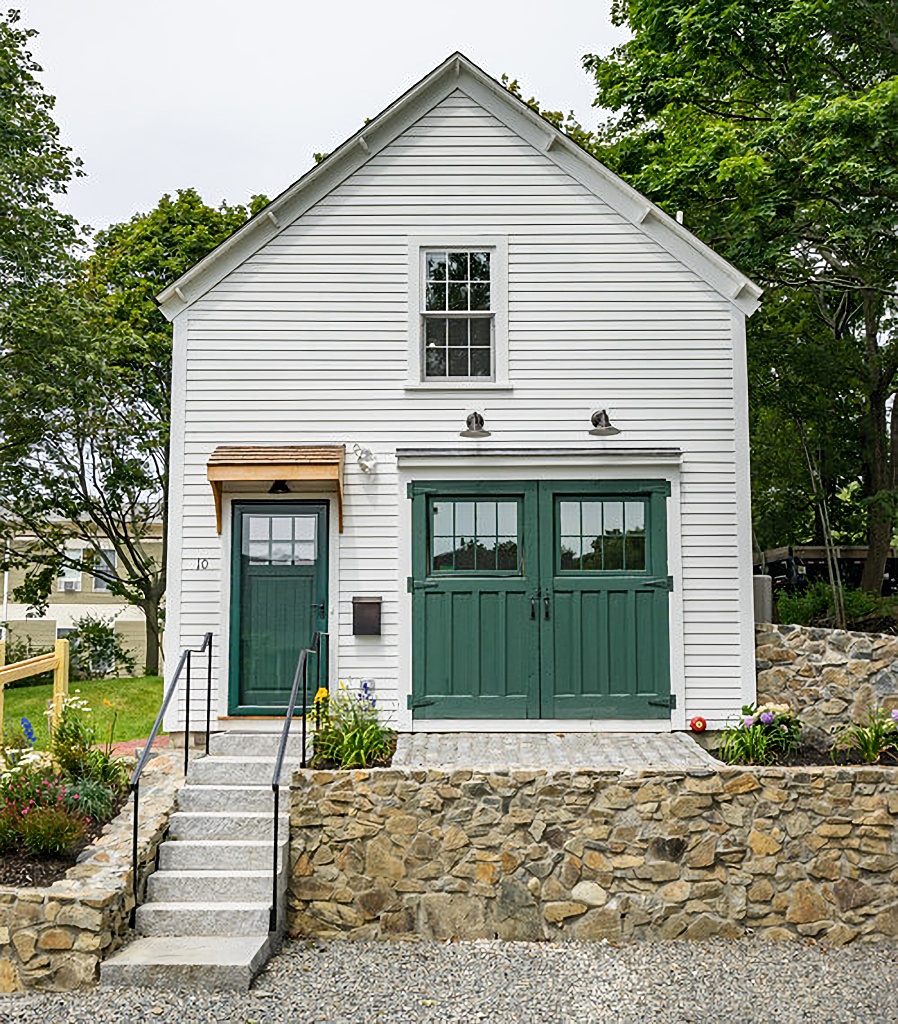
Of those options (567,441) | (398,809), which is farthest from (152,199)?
(398,809)

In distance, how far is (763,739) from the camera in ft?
24.5

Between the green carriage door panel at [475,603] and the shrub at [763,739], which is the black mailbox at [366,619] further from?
the shrub at [763,739]

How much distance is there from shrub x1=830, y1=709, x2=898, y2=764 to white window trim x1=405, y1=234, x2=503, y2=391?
4278 mm

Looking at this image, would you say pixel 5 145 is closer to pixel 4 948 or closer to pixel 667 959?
pixel 4 948

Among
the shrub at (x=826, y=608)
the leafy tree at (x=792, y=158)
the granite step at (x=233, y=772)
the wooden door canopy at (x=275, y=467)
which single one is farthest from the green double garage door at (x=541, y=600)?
the leafy tree at (x=792, y=158)

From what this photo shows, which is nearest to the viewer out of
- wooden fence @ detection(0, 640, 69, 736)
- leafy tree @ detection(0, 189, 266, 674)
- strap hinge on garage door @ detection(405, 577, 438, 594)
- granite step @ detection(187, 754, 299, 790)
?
granite step @ detection(187, 754, 299, 790)

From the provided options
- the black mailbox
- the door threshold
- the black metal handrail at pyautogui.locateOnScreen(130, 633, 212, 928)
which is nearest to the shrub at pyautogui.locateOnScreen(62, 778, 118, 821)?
the black metal handrail at pyautogui.locateOnScreen(130, 633, 212, 928)

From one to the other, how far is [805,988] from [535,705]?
3463 mm

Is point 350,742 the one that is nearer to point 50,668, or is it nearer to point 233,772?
point 233,772

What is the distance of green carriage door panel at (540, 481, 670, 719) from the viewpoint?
9000mm

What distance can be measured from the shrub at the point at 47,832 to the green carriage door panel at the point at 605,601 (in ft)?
14.0

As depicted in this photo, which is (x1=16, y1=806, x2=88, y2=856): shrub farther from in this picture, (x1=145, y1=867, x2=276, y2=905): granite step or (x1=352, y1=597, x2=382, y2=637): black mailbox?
(x1=352, y1=597, x2=382, y2=637): black mailbox

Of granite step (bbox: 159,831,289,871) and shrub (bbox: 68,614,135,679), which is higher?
shrub (bbox: 68,614,135,679)

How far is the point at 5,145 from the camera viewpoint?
54.5 feet
